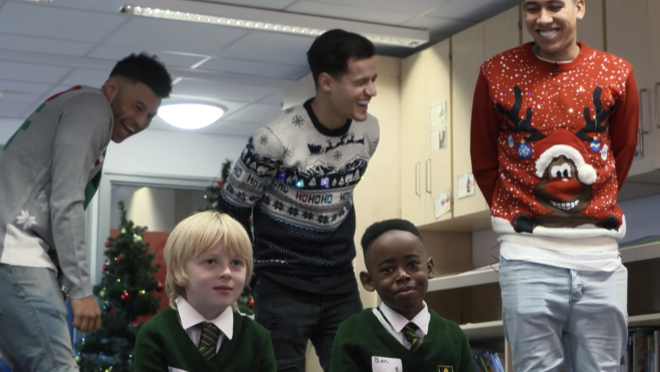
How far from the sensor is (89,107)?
2598 millimetres

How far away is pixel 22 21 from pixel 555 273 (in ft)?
13.1

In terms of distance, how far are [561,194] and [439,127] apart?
2.94 metres

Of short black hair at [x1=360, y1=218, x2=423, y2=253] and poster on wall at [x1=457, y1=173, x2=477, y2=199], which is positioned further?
poster on wall at [x1=457, y1=173, x2=477, y2=199]

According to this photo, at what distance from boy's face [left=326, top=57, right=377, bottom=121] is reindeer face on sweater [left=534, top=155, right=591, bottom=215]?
0.62m

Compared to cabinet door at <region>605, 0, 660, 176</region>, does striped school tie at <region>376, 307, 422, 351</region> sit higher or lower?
lower

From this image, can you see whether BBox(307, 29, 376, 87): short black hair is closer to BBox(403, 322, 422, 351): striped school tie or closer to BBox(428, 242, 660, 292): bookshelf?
BBox(403, 322, 422, 351): striped school tie

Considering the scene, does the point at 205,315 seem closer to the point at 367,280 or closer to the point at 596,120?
the point at 367,280

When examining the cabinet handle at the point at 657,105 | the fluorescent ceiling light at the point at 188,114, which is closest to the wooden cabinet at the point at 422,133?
the cabinet handle at the point at 657,105

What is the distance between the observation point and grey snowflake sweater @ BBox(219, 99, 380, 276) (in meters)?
2.63

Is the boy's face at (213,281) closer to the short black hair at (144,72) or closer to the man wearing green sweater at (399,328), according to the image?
the man wearing green sweater at (399,328)

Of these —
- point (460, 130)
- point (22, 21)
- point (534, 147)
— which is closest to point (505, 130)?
point (534, 147)

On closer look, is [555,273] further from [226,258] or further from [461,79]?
[461,79]

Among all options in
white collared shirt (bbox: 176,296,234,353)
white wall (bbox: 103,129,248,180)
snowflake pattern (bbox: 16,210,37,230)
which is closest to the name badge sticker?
white collared shirt (bbox: 176,296,234,353)

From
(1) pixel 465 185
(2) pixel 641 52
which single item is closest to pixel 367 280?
(2) pixel 641 52
